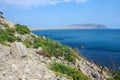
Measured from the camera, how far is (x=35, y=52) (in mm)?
23359

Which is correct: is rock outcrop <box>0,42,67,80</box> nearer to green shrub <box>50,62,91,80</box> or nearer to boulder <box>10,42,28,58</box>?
boulder <box>10,42,28,58</box>

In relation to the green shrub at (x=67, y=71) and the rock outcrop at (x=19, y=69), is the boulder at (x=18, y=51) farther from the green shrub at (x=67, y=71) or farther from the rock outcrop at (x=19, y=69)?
the green shrub at (x=67, y=71)

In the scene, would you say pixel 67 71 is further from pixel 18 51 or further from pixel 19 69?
pixel 19 69

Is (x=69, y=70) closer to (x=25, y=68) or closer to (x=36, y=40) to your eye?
(x=25, y=68)

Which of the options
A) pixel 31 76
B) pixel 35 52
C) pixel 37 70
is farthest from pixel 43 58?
pixel 31 76

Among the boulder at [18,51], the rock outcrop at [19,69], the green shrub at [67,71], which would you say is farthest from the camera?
the green shrub at [67,71]

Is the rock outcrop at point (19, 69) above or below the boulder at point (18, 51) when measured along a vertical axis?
below

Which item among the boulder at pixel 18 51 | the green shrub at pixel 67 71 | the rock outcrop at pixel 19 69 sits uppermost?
the boulder at pixel 18 51

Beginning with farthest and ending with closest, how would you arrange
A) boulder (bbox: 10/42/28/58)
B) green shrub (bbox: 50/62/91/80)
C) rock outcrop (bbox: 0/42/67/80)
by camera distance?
1. green shrub (bbox: 50/62/91/80)
2. boulder (bbox: 10/42/28/58)
3. rock outcrop (bbox: 0/42/67/80)

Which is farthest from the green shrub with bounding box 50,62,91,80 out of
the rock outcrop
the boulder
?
the boulder

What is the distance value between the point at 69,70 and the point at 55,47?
8.90 meters

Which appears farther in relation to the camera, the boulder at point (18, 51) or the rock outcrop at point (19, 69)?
the boulder at point (18, 51)

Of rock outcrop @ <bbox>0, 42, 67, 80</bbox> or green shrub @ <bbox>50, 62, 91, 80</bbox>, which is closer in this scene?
rock outcrop @ <bbox>0, 42, 67, 80</bbox>

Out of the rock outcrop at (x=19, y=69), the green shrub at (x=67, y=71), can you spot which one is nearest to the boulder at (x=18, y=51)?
the rock outcrop at (x=19, y=69)
